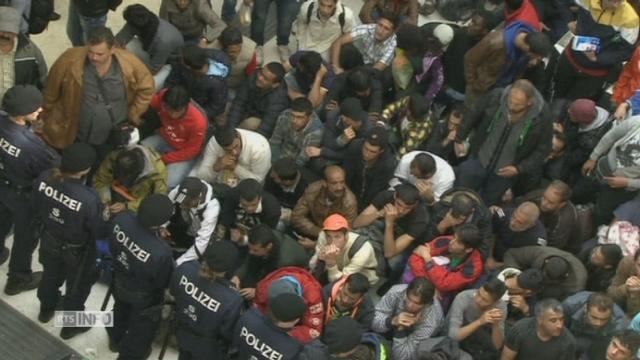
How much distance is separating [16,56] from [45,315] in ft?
6.57

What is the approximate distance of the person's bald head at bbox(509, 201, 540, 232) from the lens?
6961 millimetres

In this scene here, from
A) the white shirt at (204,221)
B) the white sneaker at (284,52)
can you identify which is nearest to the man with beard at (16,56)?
the white shirt at (204,221)

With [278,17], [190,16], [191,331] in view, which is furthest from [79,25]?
[191,331]

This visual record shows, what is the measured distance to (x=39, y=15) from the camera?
8.33 metres

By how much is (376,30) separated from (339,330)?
366cm

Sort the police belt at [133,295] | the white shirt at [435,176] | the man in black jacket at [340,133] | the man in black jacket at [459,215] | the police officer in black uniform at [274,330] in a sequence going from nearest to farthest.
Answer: the police officer in black uniform at [274,330]
the police belt at [133,295]
the man in black jacket at [459,215]
the white shirt at [435,176]
the man in black jacket at [340,133]

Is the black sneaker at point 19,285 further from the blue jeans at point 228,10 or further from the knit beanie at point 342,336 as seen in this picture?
the blue jeans at point 228,10

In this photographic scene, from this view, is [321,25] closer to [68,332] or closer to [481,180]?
[481,180]

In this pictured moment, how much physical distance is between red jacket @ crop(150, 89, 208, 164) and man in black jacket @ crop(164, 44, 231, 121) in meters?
0.33

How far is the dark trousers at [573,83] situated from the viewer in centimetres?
840

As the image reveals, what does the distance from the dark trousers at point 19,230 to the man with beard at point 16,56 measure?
98cm

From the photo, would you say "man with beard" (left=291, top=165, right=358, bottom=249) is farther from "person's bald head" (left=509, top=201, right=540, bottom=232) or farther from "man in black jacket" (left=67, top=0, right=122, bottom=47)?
"man in black jacket" (left=67, top=0, right=122, bottom=47)

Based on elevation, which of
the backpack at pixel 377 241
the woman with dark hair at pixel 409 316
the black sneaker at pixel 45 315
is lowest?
the black sneaker at pixel 45 315

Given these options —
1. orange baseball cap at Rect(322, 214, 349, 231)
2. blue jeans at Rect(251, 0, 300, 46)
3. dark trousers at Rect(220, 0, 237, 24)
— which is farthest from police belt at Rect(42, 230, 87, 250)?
dark trousers at Rect(220, 0, 237, 24)
